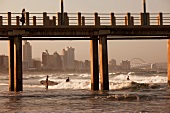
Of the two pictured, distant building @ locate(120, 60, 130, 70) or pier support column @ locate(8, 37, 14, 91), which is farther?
distant building @ locate(120, 60, 130, 70)

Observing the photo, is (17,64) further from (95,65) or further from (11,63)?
(95,65)

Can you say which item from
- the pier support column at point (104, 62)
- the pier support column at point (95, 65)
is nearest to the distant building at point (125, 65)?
the pier support column at point (95, 65)

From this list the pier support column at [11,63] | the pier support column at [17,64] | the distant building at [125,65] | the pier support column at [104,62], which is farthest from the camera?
the distant building at [125,65]

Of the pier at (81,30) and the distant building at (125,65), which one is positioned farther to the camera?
the distant building at (125,65)

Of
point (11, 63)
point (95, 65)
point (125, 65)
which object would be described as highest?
point (125, 65)

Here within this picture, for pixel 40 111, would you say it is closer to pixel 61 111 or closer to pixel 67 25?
pixel 61 111

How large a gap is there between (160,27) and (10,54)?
35.8 ft

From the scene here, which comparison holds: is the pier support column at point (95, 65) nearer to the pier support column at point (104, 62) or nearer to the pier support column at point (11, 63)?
the pier support column at point (104, 62)

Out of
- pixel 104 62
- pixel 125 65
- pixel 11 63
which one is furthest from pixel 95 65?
pixel 125 65

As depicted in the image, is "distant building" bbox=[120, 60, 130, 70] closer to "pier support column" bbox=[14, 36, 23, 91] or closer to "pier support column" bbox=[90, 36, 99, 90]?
"pier support column" bbox=[90, 36, 99, 90]

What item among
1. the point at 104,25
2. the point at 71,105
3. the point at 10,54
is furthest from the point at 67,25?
the point at 71,105

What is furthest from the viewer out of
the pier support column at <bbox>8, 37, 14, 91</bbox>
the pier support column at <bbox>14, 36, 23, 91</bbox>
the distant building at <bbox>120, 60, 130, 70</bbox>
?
the distant building at <bbox>120, 60, 130, 70</bbox>

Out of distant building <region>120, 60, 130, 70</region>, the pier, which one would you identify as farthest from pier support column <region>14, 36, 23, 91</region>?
distant building <region>120, 60, 130, 70</region>

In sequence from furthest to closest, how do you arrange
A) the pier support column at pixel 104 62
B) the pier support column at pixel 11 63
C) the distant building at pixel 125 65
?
the distant building at pixel 125 65, the pier support column at pixel 11 63, the pier support column at pixel 104 62
